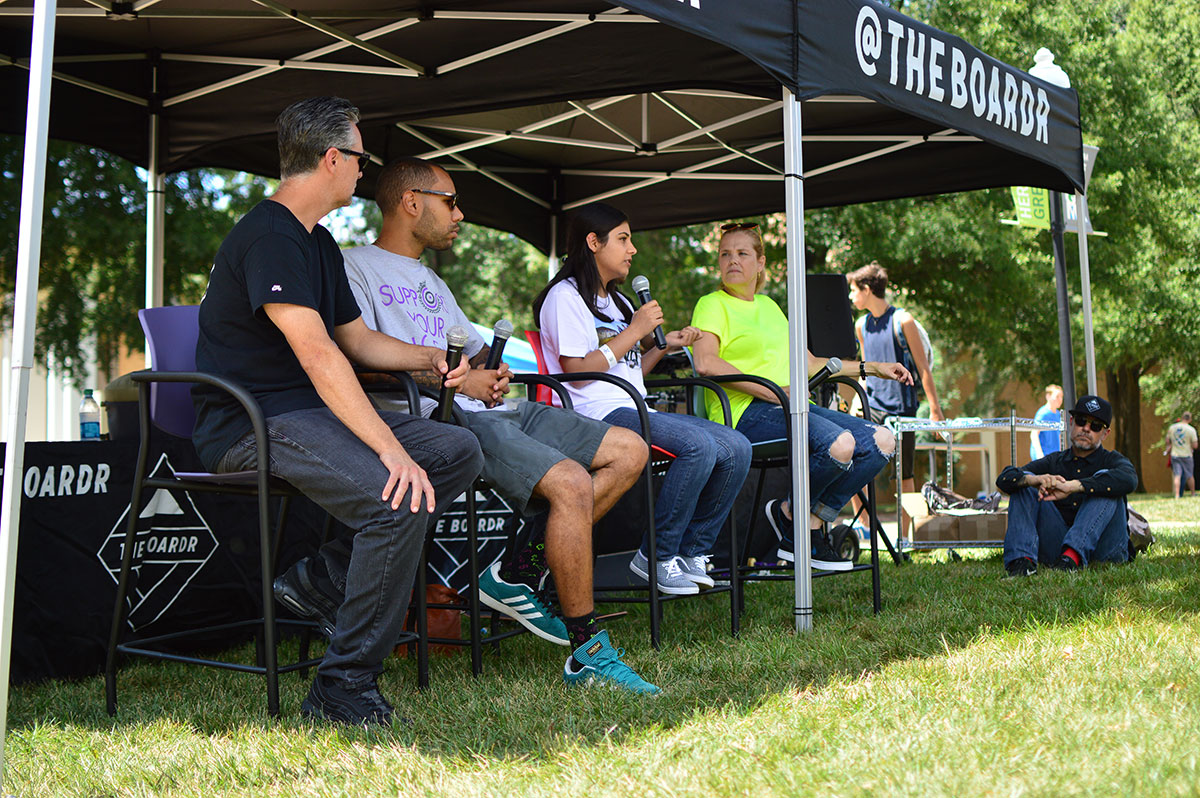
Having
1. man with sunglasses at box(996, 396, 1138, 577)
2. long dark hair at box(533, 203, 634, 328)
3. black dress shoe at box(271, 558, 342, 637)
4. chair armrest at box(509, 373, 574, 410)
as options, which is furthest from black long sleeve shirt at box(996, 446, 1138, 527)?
black dress shoe at box(271, 558, 342, 637)

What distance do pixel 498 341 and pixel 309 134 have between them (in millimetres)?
871

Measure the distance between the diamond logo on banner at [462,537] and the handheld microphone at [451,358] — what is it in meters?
1.47

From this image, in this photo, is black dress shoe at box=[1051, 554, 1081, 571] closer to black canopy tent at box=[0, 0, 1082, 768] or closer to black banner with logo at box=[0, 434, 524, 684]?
black canopy tent at box=[0, 0, 1082, 768]

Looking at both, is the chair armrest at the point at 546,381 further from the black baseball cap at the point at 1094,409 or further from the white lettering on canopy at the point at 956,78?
the black baseball cap at the point at 1094,409

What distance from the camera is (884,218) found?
17.6m

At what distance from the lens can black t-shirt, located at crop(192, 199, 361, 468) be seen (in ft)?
10.2

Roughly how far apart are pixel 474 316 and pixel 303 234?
16081 millimetres

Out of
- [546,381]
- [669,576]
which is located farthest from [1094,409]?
[546,381]

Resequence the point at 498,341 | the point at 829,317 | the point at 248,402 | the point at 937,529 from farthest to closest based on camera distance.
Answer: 1. the point at 937,529
2. the point at 829,317
3. the point at 498,341
4. the point at 248,402

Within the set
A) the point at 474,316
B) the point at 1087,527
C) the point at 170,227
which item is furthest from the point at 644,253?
the point at 1087,527

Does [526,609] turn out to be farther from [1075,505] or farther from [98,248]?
[98,248]

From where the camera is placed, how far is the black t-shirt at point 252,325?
3098 millimetres

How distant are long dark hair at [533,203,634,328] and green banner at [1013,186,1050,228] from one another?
5517mm

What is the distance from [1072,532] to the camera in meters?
6.20
